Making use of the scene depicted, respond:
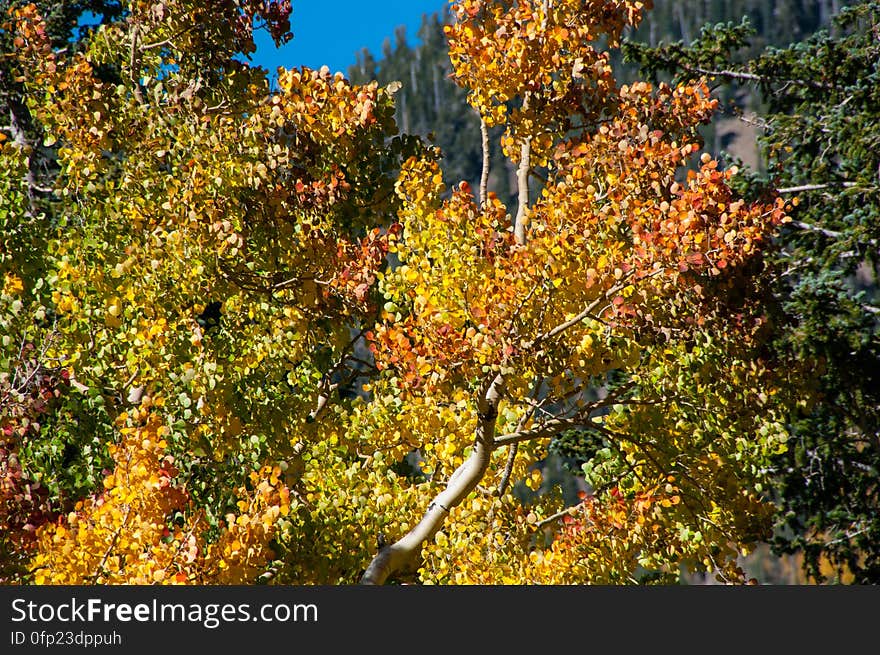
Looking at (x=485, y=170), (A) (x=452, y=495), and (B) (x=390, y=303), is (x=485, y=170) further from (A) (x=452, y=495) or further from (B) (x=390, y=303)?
(A) (x=452, y=495)

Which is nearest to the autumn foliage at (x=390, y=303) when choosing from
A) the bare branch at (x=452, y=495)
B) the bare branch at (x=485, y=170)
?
the bare branch at (x=452, y=495)

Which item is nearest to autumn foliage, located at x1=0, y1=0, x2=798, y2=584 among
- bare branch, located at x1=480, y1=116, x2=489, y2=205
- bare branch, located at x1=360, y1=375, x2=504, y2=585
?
bare branch, located at x1=360, y1=375, x2=504, y2=585

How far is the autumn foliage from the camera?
31.3ft

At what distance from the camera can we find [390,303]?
9914 millimetres

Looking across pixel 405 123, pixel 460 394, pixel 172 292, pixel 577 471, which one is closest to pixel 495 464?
pixel 577 471

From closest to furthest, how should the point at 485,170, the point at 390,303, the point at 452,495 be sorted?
the point at 390,303 < the point at 452,495 < the point at 485,170

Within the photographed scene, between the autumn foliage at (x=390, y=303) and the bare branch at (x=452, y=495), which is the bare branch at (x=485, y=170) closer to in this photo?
the autumn foliage at (x=390, y=303)

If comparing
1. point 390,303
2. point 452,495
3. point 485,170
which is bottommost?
point 452,495

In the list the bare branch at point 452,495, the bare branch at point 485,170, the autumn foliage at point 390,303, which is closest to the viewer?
the autumn foliage at point 390,303

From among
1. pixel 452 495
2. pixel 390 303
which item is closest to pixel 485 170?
pixel 390 303

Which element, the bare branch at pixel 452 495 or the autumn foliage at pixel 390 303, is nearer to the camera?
the autumn foliage at pixel 390 303

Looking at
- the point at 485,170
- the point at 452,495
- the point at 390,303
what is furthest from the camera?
the point at 485,170

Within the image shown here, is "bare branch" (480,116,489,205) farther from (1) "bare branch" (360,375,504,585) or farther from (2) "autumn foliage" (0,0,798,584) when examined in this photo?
(1) "bare branch" (360,375,504,585)

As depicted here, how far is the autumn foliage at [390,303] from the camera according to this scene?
31.3 feet
